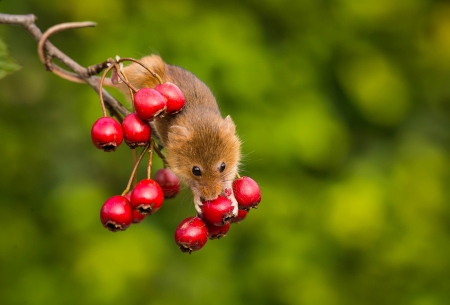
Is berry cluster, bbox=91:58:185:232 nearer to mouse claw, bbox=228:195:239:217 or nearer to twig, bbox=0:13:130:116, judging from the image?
twig, bbox=0:13:130:116

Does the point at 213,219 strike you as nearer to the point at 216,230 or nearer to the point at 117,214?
the point at 216,230

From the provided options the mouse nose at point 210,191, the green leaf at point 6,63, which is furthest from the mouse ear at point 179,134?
the green leaf at point 6,63

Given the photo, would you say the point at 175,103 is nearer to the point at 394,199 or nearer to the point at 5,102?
the point at 5,102

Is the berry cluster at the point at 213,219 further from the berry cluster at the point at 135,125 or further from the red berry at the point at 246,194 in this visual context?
the berry cluster at the point at 135,125

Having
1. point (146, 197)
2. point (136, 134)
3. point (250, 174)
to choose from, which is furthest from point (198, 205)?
point (250, 174)

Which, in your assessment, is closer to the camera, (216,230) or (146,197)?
(146,197)

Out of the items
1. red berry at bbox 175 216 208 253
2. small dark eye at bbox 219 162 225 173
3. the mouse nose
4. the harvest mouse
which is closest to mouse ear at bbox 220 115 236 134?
the harvest mouse
